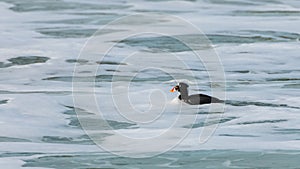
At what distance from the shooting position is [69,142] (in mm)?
7676

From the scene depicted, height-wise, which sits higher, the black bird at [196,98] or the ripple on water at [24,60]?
the ripple on water at [24,60]

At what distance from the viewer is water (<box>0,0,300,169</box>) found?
→ 7.22 meters

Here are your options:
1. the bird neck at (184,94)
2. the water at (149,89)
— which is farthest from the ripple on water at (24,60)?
the bird neck at (184,94)

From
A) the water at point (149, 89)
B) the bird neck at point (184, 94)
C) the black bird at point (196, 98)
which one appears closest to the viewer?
the water at point (149, 89)

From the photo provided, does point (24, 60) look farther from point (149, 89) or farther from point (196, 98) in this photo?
point (196, 98)

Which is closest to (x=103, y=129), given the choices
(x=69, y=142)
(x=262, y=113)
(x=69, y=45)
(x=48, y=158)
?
(x=69, y=142)

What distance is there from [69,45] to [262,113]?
619 centimetres

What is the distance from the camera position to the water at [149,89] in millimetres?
7223

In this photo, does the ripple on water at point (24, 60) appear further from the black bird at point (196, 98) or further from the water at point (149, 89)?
the black bird at point (196, 98)

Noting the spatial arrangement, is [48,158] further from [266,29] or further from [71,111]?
[266,29]

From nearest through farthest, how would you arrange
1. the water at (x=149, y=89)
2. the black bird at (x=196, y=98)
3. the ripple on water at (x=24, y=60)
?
the water at (x=149, y=89) < the black bird at (x=196, y=98) < the ripple on water at (x=24, y=60)

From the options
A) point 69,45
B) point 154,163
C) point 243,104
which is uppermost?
point 69,45

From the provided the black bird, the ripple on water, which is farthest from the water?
the black bird

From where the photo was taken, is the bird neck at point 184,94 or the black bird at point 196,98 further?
the bird neck at point 184,94
